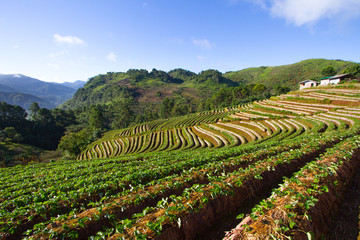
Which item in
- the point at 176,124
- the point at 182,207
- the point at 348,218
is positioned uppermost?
the point at 182,207

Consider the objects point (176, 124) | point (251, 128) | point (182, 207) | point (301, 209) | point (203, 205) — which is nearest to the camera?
point (301, 209)

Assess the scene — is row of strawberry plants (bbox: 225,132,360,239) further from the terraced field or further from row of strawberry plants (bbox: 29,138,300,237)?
row of strawberry plants (bbox: 29,138,300,237)

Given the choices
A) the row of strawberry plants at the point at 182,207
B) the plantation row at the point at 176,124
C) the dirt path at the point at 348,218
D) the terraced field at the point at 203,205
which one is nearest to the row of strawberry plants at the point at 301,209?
the terraced field at the point at 203,205

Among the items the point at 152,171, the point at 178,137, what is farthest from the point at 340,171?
the point at 178,137

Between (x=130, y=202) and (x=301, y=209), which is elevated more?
(x=301, y=209)

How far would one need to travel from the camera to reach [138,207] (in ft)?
23.5

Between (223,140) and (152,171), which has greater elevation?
(152,171)

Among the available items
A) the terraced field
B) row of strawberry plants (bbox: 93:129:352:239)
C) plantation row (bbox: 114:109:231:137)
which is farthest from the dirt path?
plantation row (bbox: 114:109:231:137)

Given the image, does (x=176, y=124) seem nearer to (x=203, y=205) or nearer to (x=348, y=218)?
(x=203, y=205)

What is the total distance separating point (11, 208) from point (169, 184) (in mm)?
9116

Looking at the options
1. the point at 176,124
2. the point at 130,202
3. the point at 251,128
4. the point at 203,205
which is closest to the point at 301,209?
the point at 203,205

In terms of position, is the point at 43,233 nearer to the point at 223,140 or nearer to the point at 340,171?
the point at 340,171

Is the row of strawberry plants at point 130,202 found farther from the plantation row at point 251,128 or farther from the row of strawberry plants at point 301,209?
the plantation row at point 251,128

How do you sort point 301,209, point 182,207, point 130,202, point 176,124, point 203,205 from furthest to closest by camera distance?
point 176,124 → point 130,202 → point 203,205 → point 182,207 → point 301,209
